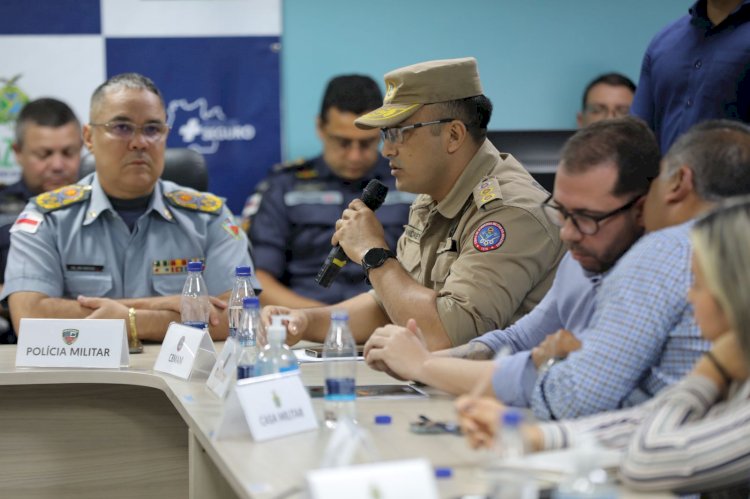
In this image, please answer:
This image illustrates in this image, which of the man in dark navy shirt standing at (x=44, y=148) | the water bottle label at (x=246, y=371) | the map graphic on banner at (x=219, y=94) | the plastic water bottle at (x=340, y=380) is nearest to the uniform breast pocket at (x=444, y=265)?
the plastic water bottle at (x=340, y=380)

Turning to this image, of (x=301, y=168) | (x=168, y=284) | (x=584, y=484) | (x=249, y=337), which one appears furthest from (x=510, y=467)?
(x=301, y=168)

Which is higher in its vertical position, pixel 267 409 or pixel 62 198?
pixel 62 198

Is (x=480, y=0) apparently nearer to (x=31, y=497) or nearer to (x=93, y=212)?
(x=93, y=212)

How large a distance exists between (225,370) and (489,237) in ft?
2.56

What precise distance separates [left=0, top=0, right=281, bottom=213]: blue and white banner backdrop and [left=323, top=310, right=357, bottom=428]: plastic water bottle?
2682 millimetres

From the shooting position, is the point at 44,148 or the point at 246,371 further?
the point at 44,148

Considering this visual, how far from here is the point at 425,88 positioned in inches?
108

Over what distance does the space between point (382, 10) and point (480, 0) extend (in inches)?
18.4

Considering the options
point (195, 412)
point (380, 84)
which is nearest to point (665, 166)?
point (195, 412)

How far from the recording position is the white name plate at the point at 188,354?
8.07 ft

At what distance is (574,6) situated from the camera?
484 cm

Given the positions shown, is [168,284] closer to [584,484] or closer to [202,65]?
[202,65]

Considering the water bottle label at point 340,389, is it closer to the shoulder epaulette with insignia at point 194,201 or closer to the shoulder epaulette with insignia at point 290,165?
the shoulder epaulette with insignia at point 194,201

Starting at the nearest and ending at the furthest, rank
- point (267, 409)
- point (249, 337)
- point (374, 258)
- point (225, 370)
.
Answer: point (267, 409) < point (225, 370) < point (249, 337) < point (374, 258)
